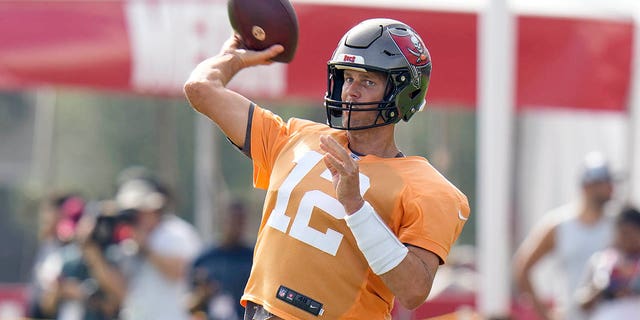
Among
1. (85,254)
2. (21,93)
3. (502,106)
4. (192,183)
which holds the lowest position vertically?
(192,183)

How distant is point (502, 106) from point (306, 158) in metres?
3.91

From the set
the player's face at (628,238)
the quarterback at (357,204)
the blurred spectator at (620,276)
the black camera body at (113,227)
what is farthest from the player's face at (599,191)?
the quarterback at (357,204)

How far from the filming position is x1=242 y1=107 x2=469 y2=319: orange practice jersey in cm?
397

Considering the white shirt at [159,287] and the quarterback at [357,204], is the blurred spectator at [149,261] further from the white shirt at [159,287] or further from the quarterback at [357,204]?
the quarterback at [357,204]

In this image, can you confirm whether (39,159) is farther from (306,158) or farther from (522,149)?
(306,158)

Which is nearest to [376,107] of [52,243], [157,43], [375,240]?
[375,240]

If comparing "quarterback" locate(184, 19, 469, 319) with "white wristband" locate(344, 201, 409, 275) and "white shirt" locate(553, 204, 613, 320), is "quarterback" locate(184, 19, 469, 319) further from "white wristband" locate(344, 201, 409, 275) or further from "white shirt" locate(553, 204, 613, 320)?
"white shirt" locate(553, 204, 613, 320)

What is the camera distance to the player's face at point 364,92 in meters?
4.09

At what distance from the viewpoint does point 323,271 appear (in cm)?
399

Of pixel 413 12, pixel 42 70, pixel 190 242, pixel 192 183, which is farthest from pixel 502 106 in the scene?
pixel 192 183

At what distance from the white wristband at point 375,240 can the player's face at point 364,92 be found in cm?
35

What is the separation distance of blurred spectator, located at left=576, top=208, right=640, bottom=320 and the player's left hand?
407cm

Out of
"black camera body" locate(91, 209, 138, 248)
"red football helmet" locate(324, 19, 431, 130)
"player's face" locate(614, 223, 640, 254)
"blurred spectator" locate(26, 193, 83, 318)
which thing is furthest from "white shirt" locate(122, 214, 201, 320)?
"red football helmet" locate(324, 19, 431, 130)

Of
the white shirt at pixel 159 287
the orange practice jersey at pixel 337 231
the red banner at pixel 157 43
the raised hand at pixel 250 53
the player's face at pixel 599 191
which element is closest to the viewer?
the orange practice jersey at pixel 337 231
